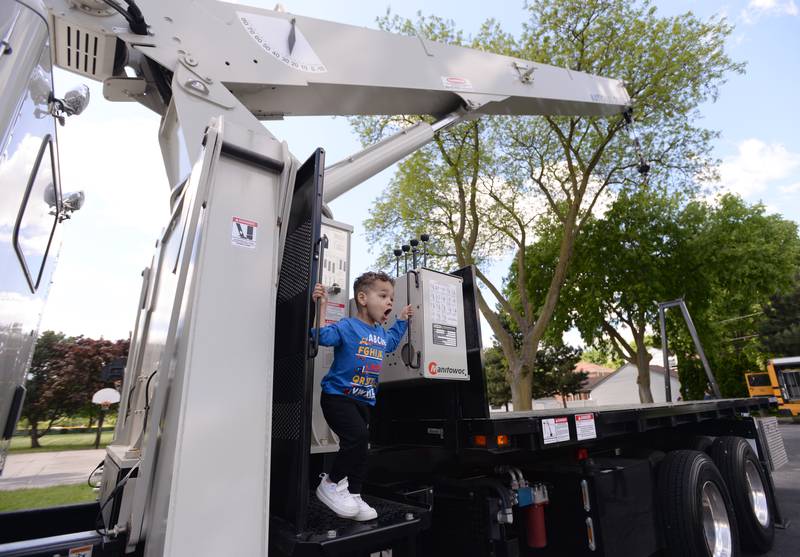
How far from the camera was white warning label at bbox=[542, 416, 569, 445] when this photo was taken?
2818 mm

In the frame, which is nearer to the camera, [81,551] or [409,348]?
[81,551]

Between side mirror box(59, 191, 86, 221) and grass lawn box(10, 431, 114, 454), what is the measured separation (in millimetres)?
16696

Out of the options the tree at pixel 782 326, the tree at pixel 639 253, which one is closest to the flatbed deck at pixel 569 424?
the tree at pixel 639 253

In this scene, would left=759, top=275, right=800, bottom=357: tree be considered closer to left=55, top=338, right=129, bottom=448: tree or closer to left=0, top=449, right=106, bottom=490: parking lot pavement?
left=0, top=449, right=106, bottom=490: parking lot pavement

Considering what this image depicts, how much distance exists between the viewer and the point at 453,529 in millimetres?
2842

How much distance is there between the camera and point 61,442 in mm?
21234

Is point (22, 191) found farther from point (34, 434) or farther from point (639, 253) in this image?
point (34, 434)

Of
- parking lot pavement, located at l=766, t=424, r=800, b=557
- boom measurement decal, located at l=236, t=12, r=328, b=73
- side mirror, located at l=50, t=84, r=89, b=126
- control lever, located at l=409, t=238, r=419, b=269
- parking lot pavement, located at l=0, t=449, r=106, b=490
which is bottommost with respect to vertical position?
parking lot pavement, located at l=766, t=424, r=800, b=557

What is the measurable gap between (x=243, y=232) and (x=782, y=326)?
140 ft

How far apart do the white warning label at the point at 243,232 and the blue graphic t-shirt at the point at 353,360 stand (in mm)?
565

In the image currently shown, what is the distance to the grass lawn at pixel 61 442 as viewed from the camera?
704 inches

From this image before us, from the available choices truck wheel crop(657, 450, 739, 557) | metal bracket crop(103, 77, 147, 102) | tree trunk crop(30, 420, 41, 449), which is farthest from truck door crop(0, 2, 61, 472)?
tree trunk crop(30, 420, 41, 449)

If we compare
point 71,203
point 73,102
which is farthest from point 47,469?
point 73,102

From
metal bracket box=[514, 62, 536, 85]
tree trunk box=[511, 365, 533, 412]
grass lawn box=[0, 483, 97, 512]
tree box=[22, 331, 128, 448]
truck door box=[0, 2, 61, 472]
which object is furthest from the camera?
tree box=[22, 331, 128, 448]
